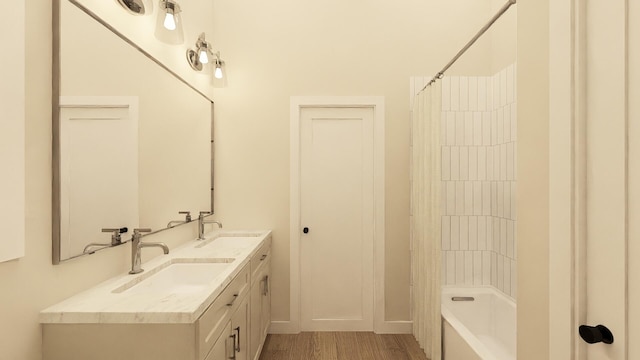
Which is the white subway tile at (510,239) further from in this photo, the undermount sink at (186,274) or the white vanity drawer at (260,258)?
the undermount sink at (186,274)

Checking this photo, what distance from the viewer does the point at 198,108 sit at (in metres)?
2.80

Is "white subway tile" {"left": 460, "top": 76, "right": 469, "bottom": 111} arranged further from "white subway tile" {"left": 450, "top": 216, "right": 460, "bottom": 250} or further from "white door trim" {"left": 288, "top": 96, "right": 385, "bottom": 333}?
"white subway tile" {"left": 450, "top": 216, "right": 460, "bottom": 250}

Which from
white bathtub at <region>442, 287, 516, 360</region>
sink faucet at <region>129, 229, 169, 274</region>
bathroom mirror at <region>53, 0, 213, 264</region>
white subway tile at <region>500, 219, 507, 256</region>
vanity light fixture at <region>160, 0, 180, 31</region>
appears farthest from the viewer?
white subway tile at <region>500, 219, 507, 256</region>

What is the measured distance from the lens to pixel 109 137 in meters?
1.66

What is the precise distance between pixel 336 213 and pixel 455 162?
3.95 feet

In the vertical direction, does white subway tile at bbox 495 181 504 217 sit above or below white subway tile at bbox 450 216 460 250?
above

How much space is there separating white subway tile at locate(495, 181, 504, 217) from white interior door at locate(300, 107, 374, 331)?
110cm

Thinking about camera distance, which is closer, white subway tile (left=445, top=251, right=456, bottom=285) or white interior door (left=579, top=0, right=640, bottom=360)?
white interior door (left=579, top=0, right=640, bottom=360)

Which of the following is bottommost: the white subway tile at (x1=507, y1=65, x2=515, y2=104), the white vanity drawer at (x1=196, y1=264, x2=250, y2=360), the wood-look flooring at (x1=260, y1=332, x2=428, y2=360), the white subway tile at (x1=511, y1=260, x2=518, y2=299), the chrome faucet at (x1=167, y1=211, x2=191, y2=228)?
the wood-look flooring at (x1=260, y1=332, x2=428, y2=360)

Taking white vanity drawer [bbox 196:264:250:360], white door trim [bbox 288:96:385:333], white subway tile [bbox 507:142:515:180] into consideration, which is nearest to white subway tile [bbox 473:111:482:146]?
white subway tile [bbox 507:142:515:180]

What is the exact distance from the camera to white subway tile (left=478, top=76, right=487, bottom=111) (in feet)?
10.2

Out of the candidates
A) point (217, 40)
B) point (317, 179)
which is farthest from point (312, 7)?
point (317, 179)

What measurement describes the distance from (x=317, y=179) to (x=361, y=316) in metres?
1.38

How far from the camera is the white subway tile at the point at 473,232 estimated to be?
3.10 m
